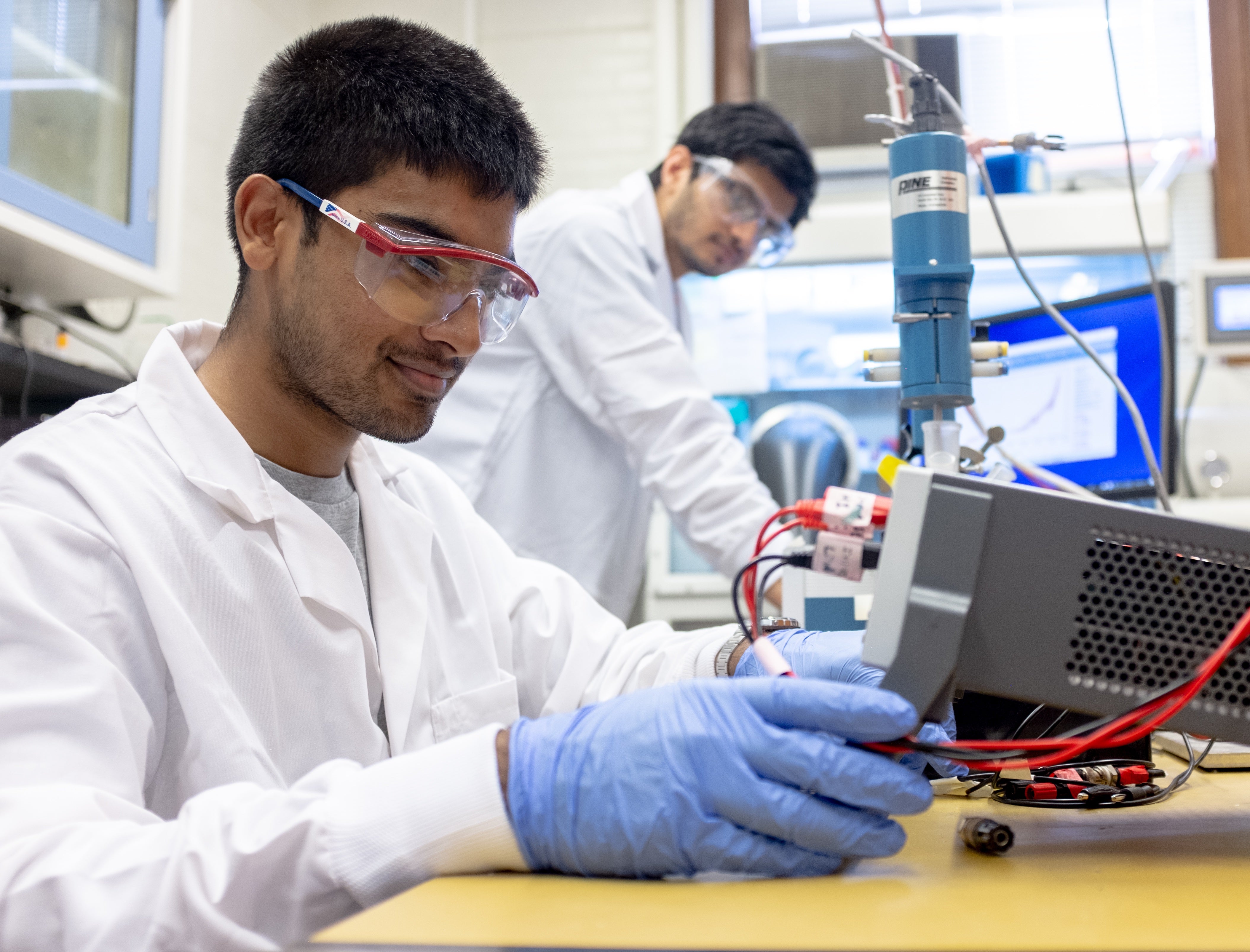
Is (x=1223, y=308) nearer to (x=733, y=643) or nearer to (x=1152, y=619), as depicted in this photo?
(x=733, y=643)

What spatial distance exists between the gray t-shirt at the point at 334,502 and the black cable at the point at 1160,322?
1.03 m

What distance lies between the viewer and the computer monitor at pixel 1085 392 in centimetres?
212

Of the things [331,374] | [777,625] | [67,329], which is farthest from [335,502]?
[67,329]

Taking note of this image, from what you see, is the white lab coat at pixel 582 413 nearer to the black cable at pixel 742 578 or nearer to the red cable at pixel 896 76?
the red cable at pixel 896 76

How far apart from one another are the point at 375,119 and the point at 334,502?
44cm

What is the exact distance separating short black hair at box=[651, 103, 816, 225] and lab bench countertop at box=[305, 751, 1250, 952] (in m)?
1.67

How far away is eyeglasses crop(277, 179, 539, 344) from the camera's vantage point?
106cm

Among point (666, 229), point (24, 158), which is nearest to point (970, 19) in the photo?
point (666, 229)

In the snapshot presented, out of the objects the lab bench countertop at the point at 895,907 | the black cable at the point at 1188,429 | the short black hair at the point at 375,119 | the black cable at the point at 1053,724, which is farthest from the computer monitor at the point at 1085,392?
the lab bench countertop at the point at 895,907

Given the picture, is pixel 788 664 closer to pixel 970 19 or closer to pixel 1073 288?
pixel 1073 288

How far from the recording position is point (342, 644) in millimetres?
1021

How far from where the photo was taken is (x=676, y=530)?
2887 mm

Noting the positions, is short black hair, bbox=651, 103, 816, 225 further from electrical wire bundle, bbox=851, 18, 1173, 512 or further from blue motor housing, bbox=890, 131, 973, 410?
blue motor housing, bbox=890, 131, 973, 410

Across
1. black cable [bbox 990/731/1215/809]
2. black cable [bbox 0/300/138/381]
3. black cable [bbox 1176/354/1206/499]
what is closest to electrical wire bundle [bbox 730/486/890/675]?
black cable [bbox 990/731/1215/809]
